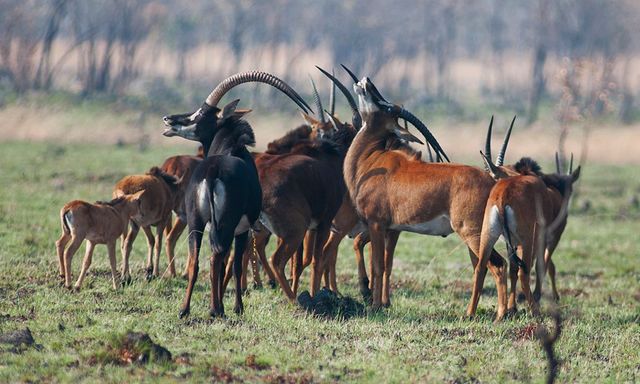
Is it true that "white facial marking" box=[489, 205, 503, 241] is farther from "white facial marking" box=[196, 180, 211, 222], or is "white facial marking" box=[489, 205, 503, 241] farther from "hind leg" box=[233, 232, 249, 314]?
"white facial marking" box=[196, 180, 211, 222]

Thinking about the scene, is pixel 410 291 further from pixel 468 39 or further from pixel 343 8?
pixel 468 39

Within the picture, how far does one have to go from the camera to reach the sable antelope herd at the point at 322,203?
11.3 metres

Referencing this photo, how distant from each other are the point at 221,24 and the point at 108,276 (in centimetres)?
6414

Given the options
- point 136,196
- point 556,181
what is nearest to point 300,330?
point 136,196

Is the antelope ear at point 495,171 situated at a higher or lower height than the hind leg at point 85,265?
higher

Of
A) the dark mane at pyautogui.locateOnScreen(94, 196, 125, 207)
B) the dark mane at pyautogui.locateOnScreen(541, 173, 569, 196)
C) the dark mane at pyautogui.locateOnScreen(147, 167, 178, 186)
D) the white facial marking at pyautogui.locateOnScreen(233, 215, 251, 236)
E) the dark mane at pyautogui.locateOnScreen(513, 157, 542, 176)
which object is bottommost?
the white facial marking at pyautogui.locateOnScreen(233, 215, 251, 236)

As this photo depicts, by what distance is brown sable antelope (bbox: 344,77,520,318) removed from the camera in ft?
39.7

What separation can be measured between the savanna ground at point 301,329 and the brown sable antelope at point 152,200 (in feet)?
1.41

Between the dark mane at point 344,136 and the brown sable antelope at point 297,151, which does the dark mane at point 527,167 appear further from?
the brown sable antelope at point 297,151

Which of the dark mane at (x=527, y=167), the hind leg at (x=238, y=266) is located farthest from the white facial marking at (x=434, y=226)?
Result: the hind leg at (x=238, y=266)

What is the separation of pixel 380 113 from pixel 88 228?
3450 millimetres

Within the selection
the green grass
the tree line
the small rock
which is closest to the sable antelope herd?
the green grass

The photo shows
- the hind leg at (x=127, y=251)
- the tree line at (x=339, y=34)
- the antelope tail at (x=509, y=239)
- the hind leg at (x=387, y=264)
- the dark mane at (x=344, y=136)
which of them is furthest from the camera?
the tree line at (x=339, y=34)

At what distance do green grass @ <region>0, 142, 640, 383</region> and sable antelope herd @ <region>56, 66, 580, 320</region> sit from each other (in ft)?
1.47
